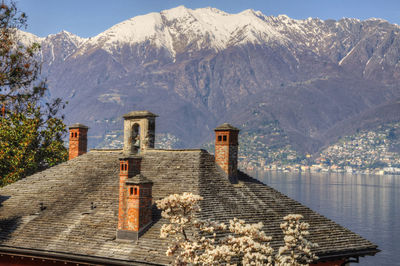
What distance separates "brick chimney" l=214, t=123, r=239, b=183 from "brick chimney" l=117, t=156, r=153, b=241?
5271 millimetres

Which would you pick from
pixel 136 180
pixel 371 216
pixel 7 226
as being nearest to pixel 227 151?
pixel 136 180

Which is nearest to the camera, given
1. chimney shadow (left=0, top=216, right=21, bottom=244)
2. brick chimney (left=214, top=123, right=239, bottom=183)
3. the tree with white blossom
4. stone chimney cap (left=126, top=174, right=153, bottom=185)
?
the tree with white blossom

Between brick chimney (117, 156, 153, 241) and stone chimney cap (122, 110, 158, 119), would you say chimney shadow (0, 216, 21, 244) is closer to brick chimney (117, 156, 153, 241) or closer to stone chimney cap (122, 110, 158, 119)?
brick chimney (117, 156, 153, 241)

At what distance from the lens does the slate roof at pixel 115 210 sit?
20781 mm

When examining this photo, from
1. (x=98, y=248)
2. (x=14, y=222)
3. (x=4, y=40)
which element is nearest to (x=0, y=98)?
(x=4, y=40)

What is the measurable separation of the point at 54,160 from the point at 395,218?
109 metres

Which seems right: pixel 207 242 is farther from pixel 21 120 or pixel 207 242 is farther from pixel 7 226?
pixel 21 120

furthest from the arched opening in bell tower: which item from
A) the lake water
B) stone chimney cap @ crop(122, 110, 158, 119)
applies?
the lake water

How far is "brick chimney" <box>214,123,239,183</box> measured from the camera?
82.4ft

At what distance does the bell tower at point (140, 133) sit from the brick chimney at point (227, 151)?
12.3 ft

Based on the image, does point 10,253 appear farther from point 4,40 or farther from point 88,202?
point 4,40

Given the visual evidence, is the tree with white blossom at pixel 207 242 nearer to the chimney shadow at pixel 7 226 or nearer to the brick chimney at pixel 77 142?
the chimney shadow at pixel 7 226

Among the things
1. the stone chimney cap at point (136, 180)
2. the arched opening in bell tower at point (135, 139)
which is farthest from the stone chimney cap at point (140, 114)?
the stone chimney cap at point (136, 180)

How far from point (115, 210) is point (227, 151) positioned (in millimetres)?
5606
